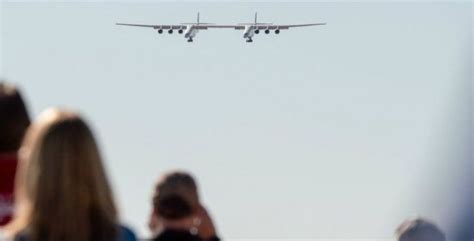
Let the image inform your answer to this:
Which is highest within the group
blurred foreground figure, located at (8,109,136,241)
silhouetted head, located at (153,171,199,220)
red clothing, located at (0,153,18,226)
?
blurred foreground figure, located at (8,109,136,241)

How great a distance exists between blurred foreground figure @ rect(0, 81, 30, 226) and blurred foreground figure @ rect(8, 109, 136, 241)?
554 mm

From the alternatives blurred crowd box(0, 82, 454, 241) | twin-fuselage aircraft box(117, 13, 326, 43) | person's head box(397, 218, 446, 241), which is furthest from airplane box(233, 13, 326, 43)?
blurred crowd box(0, 82, 454, 241)

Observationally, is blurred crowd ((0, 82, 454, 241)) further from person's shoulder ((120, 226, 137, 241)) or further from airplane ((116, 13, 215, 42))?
airplane ((116, 13, 215, 42))

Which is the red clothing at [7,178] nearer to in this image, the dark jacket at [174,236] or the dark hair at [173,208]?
the dark jacket at [174,236]

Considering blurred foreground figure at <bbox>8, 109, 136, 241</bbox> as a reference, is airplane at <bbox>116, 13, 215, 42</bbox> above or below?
below

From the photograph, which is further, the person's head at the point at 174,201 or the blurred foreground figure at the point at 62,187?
the person's head at the point at 174,201

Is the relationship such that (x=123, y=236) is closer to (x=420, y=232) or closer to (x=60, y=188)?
(x=60, y=188)

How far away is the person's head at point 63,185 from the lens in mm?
9883

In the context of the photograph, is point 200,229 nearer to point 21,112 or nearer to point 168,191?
point 168,191

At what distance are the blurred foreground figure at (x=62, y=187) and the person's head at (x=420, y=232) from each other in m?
4.23

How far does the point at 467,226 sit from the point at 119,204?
6.96 m

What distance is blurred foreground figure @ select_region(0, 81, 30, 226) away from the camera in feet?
35.3

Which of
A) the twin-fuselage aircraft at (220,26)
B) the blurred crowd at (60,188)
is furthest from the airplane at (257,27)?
the blurred crowd at (60,188)

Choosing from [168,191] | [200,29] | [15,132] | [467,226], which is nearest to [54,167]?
[15,132]
